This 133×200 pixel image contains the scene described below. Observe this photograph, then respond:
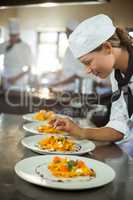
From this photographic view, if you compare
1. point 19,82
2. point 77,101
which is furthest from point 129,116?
point 19,82

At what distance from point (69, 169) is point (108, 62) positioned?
0.55 meters

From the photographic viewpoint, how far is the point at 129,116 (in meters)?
1.57

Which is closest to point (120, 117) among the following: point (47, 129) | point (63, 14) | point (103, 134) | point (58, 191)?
point (103, 134)

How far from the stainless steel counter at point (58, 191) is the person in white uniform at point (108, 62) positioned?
0.09 metres

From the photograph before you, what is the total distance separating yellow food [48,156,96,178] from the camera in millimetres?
1004

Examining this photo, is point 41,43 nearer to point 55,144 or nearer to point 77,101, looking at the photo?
point 77,101

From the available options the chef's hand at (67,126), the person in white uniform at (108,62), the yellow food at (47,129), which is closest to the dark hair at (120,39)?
the person in white uniform at (108,62)

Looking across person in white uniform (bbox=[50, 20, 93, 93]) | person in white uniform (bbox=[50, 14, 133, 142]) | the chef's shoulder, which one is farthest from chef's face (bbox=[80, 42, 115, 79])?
the chef's shoulder

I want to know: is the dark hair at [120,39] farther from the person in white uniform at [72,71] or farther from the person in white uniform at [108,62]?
the person in white uniform at [72,71]

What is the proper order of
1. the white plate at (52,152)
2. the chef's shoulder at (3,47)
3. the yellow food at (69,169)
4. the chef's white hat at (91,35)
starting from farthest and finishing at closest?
the chef's shoulder at (3,47)
the chef's white hat at (91,35)
the white plate at (52,152)
the yellow food at (69,169)

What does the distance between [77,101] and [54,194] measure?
2489 millimetres

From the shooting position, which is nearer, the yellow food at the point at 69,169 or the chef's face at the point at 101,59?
the yellow food at the point at 69,169

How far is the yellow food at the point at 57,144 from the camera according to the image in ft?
4.33

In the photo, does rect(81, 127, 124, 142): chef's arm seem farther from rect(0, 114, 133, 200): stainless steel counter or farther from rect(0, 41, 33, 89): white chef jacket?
rect(0, 41, 33, 89): white chef jacket
